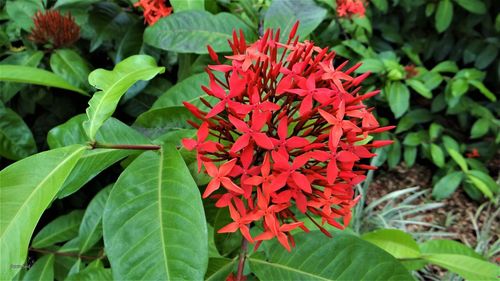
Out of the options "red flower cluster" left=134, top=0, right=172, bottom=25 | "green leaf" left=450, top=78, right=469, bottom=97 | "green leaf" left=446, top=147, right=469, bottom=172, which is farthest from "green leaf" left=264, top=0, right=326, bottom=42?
"green leaf" left=446, top=147, right=469, bottom=172

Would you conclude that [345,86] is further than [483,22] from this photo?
No

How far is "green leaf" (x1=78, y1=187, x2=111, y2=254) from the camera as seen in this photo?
3.82ft

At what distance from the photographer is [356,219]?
2.27m

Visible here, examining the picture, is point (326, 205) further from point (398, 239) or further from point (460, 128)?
point (460, 128)

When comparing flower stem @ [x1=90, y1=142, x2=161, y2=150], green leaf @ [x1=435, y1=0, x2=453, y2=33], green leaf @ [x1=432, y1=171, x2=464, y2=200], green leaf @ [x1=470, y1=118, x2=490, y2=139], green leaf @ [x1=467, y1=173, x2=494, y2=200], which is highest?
flower stem @ [x1=90, y1=142, x2=161, y2=150]

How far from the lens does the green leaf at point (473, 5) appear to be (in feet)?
7.86

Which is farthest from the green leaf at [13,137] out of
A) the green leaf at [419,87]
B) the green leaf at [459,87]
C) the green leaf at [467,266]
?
the green leaf at [459,87]

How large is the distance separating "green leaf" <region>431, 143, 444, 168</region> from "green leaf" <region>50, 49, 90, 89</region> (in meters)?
1.79

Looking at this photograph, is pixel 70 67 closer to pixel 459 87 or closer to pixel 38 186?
pixel 38 186

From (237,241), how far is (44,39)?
78 cm

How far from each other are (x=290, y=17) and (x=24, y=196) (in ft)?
2.50

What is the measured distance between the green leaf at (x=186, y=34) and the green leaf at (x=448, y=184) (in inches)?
66.5

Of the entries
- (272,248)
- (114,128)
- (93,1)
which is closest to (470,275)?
(272,248)

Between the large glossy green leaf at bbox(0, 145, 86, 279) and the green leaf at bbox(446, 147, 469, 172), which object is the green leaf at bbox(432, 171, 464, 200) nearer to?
the green leaf at bbox(446, 147, 469, 172)
